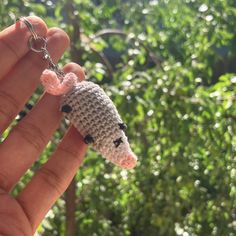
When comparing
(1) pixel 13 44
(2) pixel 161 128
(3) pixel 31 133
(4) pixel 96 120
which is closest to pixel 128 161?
(4) pixel 96 120

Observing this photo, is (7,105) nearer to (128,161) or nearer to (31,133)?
(31,133)

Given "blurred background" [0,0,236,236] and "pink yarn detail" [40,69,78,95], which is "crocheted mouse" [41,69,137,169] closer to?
"pink yarn detail" [40,69,78,95]

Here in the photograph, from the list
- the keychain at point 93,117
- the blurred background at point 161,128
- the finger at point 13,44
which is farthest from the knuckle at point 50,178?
the blurred background at point 161,128

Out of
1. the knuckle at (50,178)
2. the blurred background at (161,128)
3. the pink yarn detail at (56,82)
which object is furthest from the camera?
the blurred background at (161,128)

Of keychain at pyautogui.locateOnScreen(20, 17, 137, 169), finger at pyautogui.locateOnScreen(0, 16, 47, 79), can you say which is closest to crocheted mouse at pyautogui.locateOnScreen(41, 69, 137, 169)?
keychain at pyautogui.locateOnScreen(20, 17, 137, 169)

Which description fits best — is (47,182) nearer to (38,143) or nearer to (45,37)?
(38,143)

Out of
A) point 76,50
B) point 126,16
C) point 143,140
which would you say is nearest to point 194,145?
point 143,140

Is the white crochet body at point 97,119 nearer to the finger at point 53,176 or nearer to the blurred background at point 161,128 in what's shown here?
the finger at point 53,176
